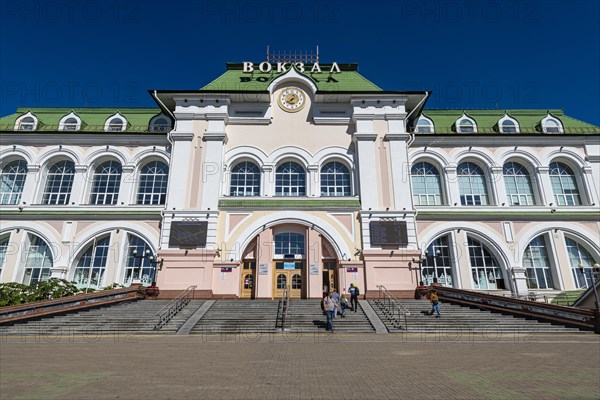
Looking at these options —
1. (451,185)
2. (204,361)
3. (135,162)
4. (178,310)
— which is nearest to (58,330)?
(178,310)

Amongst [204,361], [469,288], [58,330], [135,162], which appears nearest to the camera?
[204,361]

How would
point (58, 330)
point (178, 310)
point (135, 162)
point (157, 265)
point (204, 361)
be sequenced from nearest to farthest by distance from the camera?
point (204, 361) → point (58, 330) → point (178, 310) → point (157, 265) → point (135, 162)

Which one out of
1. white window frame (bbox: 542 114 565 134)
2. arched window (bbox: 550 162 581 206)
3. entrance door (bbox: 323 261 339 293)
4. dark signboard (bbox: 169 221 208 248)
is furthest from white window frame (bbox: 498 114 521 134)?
dark signboard (bbox: 169 221 208 248)

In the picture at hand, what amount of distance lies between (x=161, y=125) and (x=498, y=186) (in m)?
26.2

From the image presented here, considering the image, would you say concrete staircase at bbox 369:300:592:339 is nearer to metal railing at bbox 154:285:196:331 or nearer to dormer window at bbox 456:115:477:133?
metal railing at bbox 154:285:196:331

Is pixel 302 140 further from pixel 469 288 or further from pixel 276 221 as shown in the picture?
pixel 469 288

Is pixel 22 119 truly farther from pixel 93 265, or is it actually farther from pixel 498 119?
pixel 498 119

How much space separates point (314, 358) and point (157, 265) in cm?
1617

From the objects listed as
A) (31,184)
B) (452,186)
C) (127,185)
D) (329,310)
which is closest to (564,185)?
(452,186)

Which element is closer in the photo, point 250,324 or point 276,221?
point 250,324

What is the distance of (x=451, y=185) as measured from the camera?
2591 centimetres

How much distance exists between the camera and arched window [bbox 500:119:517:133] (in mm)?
27594

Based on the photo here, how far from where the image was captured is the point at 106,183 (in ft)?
85.1

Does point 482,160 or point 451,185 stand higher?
point 482,160
